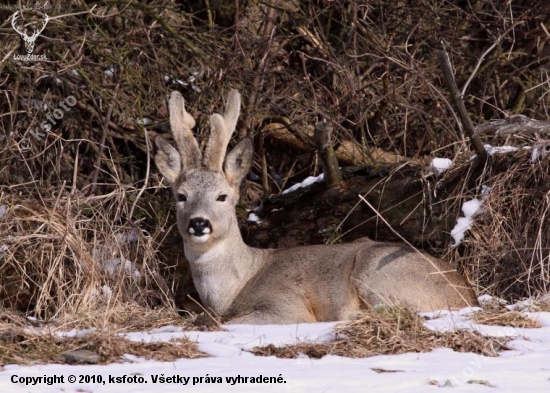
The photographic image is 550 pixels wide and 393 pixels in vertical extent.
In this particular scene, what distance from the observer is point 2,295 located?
7.82 metres

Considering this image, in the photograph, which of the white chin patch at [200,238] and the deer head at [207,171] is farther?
the deer head at [207,171]

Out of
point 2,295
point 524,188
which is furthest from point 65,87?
point 524,188

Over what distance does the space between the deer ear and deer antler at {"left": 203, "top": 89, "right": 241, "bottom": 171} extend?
0.06 m

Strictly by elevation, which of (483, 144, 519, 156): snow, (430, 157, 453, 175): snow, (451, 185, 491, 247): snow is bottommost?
(451, 185, 491, 247): snow

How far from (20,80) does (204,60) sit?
58.9 inches

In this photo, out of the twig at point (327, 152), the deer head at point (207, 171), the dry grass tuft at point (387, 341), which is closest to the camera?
the dry grass tuft at point (387, 341)

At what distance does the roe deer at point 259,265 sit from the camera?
7.19 metres

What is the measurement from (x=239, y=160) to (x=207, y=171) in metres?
0.27

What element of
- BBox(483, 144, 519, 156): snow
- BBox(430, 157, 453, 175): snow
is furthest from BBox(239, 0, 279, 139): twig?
BBox(483, 144, 519, 156): snow

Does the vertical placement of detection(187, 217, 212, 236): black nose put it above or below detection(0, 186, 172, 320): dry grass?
above

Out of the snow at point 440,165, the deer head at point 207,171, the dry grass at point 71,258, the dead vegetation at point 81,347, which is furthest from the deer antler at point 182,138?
the dead vegetation at point 81,347

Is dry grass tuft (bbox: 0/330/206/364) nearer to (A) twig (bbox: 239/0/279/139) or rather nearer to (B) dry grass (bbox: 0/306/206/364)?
(B) dry grass (bbox: 0/306/206/364)

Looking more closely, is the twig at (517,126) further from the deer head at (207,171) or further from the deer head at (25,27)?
the deer head at (25,27)

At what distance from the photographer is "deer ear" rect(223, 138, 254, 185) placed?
7.73 m
